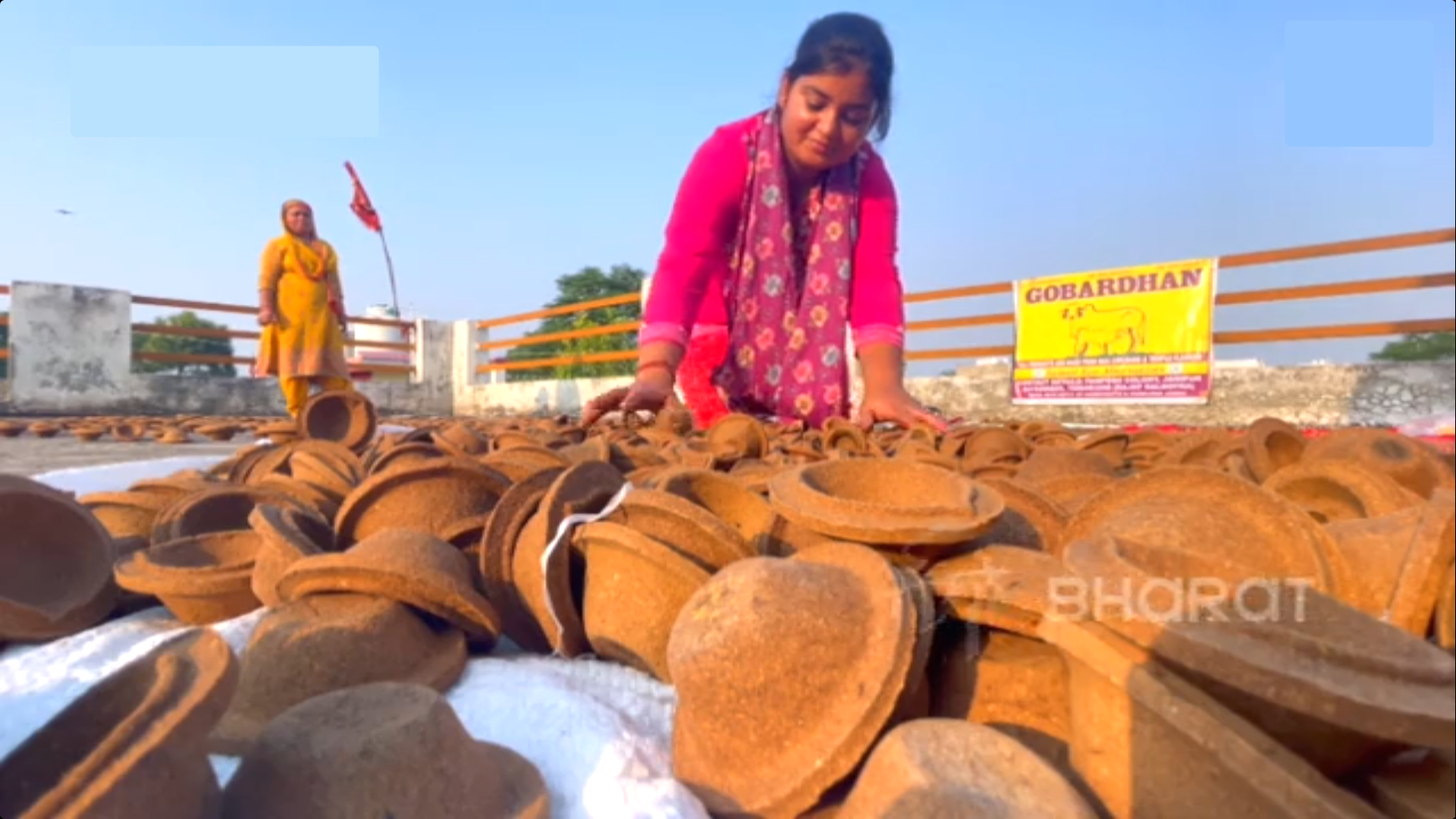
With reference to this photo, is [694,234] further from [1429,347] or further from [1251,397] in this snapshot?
[1251,397]

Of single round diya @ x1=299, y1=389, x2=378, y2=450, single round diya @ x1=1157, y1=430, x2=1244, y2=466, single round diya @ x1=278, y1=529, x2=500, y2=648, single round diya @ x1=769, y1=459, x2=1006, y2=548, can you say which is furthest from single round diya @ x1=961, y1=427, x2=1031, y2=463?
single round diya @ x1=299, y1=389, x2=378, y2=450

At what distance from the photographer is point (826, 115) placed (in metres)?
4.26

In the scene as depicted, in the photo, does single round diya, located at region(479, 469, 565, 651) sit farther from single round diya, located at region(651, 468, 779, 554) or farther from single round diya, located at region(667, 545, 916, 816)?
single round diya, located at region(667, 545, 916, 816)

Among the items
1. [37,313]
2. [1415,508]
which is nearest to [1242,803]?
[1415,508]

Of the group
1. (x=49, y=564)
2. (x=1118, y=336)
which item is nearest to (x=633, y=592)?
(x=49, y=564)

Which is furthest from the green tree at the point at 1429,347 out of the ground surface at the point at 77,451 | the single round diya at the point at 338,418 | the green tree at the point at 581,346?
the green tree at the point at 581,346

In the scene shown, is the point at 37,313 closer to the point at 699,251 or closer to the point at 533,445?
the point at 699,251

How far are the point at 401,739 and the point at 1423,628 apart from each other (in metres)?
1.21

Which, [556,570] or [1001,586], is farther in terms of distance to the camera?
[556,570]

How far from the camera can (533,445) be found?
10.0ft

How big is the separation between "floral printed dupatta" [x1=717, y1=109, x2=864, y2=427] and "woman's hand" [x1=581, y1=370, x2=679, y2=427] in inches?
35.2

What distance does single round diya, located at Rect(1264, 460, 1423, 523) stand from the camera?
4.66 feet

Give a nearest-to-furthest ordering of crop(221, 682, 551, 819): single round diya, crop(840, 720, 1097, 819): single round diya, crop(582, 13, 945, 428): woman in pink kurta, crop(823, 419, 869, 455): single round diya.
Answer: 1. crop(840, 720, 1097, 819): single round diya
2. crop(221, 682, 551, 819): single round diya
3. crop(823, 419, 869, 455): single round diya
4. crop(582, 13, 945, 428): woman in pink kurta

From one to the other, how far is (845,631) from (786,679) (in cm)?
11
